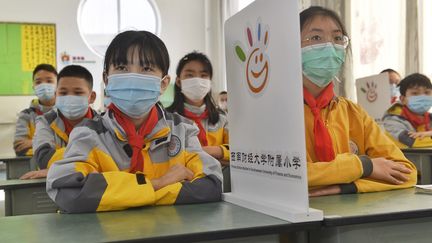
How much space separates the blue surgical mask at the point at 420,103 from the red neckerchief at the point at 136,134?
9.60 feet

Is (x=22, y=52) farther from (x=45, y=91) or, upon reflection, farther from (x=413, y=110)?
(x=413, y=110)

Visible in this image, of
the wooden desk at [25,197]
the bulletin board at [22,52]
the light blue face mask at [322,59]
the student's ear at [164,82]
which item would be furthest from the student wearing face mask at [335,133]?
the bulletin board at [22,52]

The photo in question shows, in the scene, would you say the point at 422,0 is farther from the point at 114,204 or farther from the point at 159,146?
the point at 114,204

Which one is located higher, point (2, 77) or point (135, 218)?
point (2, 77)

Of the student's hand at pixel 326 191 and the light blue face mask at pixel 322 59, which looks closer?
the student's hand at pixel 326 191

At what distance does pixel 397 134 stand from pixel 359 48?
132cm

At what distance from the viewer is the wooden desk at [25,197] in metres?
2.04

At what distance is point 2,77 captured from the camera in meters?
6.88

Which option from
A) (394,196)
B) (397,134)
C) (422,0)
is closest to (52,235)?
(394,196)

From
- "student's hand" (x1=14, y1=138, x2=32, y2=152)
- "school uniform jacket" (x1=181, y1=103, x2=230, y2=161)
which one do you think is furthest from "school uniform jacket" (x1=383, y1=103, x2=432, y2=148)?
→ "student's hand" (x1=14, y1=138, x2=32, y2=152)

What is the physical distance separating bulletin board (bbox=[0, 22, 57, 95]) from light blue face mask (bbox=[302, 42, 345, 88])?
20.4 feet

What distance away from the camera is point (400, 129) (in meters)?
3.77

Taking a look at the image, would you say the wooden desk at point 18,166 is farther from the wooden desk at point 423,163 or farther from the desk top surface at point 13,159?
the wooden desk at point 423,163

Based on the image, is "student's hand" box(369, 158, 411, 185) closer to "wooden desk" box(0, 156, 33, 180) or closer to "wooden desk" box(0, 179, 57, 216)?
"wooden desk" box(0, 179, 57, 216)
